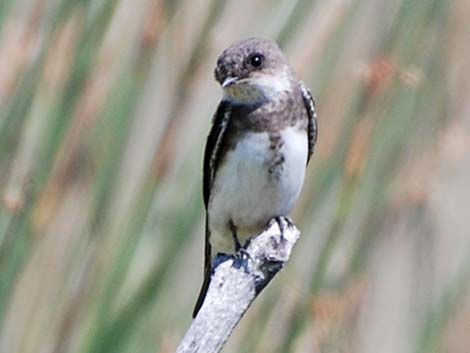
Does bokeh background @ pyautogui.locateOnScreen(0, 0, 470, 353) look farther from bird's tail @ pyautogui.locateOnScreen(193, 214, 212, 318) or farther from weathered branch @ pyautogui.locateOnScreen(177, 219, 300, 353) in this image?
weathered branch @ pyautogui.locateOnScreen(177, 219, 300, 353)

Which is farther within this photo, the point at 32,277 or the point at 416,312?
the point at 416,312

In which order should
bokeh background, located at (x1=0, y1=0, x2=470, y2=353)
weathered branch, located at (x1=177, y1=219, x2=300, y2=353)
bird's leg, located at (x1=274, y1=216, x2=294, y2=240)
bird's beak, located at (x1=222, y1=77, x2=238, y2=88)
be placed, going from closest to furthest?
weathered branch, located at (x1=177, y1=219, x2=300, y2=353) → bokeh background, located at (x1=0, y1=0, x2=470, y2=353) → bird's leg, located at (x1=274, y1=216, x2=294, y2=240) → bird's beak, located at (x1=222, y1=77, x2=238, y2=88)

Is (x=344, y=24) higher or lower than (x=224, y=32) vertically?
lower

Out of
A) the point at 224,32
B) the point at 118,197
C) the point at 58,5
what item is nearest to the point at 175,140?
the point at 118,197

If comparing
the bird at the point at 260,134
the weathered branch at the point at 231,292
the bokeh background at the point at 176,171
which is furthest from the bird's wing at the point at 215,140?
the weathered branch at the point at 231,292

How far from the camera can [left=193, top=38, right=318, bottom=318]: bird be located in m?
2.34

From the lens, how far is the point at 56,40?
1.95m

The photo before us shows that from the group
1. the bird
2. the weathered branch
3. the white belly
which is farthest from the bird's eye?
the weathered branch

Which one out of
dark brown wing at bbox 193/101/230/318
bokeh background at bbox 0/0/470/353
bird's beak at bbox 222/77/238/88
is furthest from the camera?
dark brown wing at bbox 193/101/230/318

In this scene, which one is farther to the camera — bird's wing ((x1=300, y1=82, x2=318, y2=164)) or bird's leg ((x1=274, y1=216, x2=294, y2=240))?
bird's wing ((x1=300, y1=82, x2=318, y2=164))

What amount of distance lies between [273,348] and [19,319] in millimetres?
390

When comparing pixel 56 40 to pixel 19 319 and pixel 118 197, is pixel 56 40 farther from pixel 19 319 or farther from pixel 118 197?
pixel 19 319

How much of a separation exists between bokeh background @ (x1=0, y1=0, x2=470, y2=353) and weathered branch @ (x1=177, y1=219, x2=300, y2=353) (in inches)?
10.0

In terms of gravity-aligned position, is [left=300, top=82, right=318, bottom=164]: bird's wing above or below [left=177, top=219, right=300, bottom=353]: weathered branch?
above
